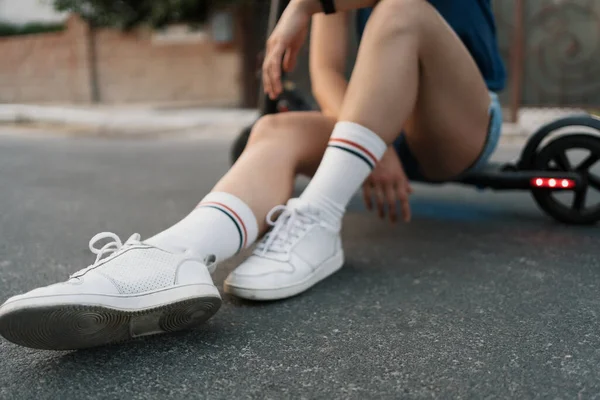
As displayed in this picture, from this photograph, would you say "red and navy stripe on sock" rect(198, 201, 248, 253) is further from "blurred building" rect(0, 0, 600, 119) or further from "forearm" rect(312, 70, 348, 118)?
"blurred building" rect(0, 0, 600, 119)

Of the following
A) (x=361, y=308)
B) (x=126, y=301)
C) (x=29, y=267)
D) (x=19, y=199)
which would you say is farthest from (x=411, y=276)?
(x=19, y=199)

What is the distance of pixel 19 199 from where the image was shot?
223 cm

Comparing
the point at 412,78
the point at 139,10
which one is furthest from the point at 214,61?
the point at 412,78

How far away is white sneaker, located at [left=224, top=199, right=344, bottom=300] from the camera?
1079mm

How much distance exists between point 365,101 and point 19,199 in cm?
155

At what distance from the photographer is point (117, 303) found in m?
0.86

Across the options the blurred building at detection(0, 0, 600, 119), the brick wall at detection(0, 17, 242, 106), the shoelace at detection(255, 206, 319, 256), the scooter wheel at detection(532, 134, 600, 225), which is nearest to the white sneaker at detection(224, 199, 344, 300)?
the shoelace at detection(255, 206, 319, 256)

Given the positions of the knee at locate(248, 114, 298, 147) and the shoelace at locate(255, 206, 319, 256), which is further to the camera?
the knee at locate(248, 114, 298, 147)

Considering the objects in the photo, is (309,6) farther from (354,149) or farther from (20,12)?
(20,12)

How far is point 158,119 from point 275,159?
522 centimetres

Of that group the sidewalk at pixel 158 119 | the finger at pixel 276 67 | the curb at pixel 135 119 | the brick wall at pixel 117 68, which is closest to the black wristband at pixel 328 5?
the finger at pixel 276 67

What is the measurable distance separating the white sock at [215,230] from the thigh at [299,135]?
0.20 m

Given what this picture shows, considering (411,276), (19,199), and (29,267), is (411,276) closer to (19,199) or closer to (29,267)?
(29,267)

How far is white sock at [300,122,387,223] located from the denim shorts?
1.35 feet
